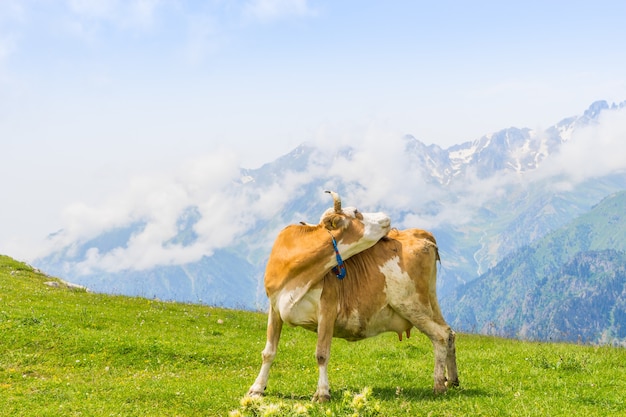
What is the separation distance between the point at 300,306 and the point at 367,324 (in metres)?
1.42

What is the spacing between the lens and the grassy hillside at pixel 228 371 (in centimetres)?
1075

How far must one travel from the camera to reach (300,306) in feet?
37.4

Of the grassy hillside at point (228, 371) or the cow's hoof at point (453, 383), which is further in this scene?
the cow's hoof at point (453, 383)

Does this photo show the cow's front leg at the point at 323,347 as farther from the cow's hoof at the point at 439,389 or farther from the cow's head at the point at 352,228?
the cow's hoof at the point at 439,389

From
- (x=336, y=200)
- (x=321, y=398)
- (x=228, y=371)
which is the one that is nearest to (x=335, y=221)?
(x=336, y=200)

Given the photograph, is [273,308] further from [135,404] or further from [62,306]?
[62,306]

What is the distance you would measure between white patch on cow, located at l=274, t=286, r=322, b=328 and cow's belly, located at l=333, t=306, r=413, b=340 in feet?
1.84

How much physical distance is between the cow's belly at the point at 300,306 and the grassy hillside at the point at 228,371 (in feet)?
5.22

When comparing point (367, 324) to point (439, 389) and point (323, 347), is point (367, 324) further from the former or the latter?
point (439, 389)

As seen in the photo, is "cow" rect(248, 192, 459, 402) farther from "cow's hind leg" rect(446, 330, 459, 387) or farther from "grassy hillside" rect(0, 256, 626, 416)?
"grassy hillside" rect(0, 256, 626, 416)

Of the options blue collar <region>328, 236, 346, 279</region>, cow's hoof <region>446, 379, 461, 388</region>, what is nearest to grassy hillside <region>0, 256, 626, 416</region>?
cow's hoof <region>446, 379, 461, 388</region>

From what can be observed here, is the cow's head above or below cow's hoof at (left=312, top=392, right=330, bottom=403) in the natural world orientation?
above

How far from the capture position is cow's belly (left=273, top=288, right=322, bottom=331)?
11.3 m

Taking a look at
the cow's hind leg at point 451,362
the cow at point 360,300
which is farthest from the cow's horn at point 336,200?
the cow's hind leg at point 451,362
